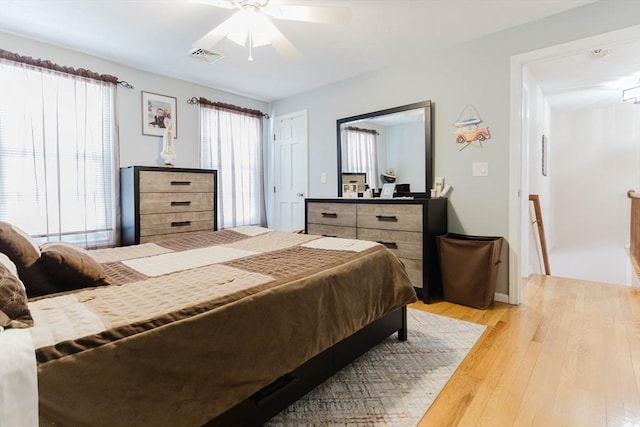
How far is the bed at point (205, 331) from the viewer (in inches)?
32.4

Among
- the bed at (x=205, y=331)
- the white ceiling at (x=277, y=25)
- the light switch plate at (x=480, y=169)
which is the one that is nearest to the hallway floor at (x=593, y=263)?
the light switch plate at (x=480, y=169)

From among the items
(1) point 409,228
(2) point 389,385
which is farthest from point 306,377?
(1) point 409,228

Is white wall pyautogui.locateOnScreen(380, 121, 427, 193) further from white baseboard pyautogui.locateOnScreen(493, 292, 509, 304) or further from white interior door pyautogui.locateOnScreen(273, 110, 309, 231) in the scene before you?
white interior door pyautogui.locateOnScreen(273, 110, 309, 231)

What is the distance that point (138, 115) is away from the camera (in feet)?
11.9

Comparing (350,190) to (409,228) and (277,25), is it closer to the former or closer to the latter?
(409,228)

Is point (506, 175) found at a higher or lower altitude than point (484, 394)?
higher

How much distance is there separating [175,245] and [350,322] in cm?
133

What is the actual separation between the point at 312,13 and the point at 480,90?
6.10 feet

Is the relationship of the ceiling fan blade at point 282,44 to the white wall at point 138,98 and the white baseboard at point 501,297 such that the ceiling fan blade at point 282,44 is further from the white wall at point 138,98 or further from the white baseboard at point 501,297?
the white baseboard at point 501,297

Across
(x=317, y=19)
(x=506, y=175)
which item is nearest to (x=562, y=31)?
(x=506, y=175)

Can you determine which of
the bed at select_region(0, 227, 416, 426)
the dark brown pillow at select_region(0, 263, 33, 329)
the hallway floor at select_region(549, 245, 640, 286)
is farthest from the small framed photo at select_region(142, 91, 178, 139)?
the hallway floor at select_region(549, 245, 640, 286)

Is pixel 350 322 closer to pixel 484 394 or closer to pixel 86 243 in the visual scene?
pixel 484 394

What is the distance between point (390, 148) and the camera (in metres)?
3.63

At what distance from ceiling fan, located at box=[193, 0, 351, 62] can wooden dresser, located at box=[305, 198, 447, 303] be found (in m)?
1.61
